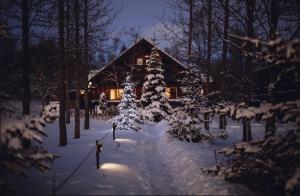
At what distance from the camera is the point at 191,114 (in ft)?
66.1

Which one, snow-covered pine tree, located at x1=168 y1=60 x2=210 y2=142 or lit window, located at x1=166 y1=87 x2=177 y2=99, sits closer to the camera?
snow-covered pine tree, located at x1=168 y1=60 x2=210 y2=142

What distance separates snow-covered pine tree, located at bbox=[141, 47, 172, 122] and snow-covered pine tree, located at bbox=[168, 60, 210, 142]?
13041 mm

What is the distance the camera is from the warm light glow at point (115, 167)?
1173 cm

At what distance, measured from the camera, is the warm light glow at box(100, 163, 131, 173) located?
38.5 ft

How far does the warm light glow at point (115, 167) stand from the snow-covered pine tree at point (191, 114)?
802 centimetres

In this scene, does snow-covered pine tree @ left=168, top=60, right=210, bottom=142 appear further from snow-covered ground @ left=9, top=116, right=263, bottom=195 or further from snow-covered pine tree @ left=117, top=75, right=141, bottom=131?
snow-covered pine tree @ left=117, top=75, right=141, bottom=131

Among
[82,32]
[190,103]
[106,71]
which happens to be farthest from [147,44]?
[190,103]

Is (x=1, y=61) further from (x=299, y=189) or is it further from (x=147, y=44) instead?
(x=147, y=44)

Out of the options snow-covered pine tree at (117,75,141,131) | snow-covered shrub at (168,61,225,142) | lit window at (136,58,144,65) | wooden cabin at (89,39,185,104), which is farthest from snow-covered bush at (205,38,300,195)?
lit window at (136,58,144,65)

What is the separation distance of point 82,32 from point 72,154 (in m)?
12.2

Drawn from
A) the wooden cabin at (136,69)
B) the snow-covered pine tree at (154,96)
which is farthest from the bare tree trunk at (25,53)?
the wooden cabin at (136,69)

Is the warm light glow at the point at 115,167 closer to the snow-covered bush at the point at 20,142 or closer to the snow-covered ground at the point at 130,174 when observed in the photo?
the snow-covered ground at the point at 130,174

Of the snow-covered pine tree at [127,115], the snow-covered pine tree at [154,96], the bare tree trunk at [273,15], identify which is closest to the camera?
the bare tree trunk at [273,15]

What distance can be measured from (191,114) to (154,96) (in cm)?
1471
